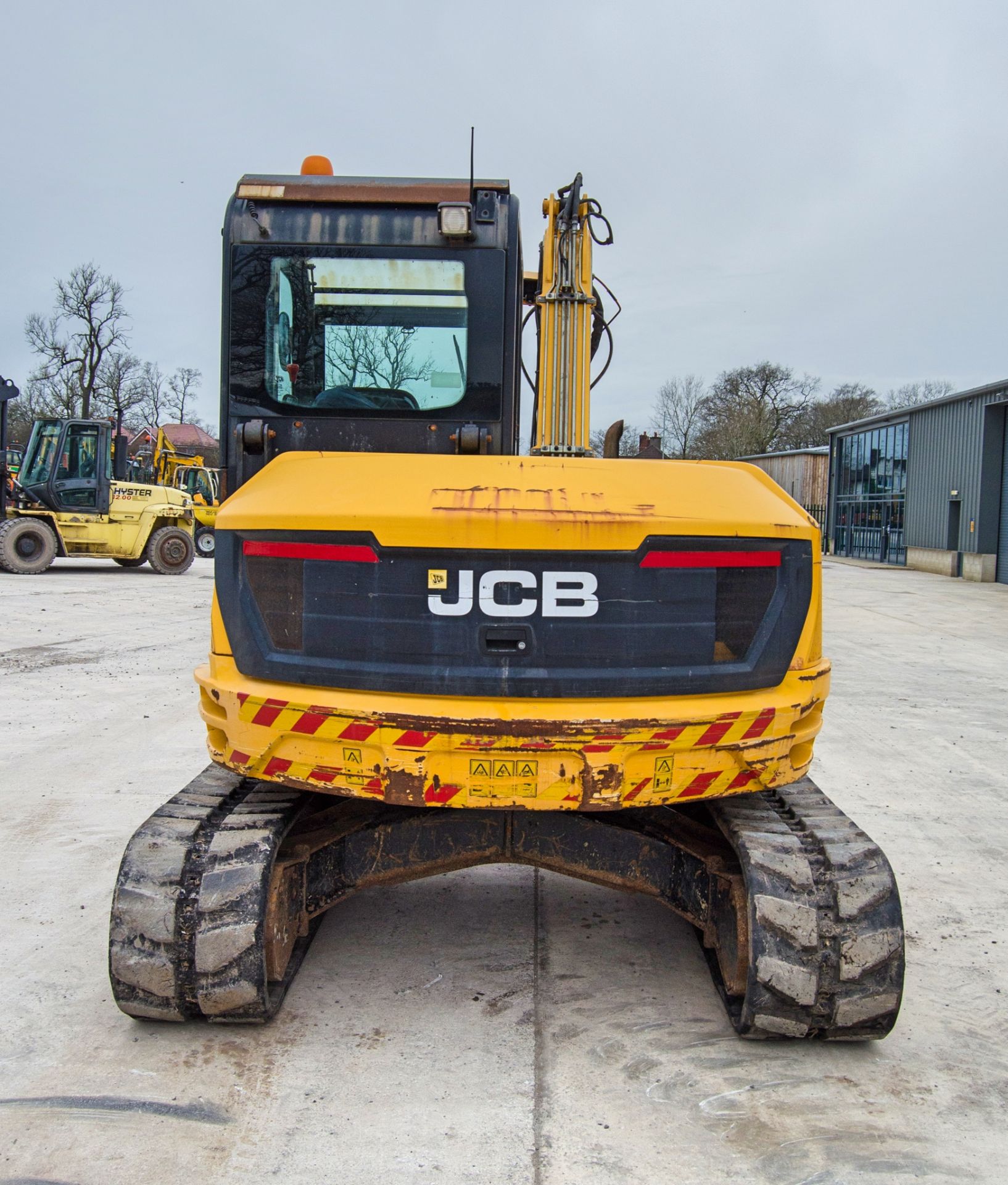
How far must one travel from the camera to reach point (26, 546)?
18844mm

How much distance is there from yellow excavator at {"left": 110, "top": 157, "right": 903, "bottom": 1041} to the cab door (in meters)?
17.3

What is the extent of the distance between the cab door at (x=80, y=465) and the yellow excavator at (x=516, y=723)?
681 inches

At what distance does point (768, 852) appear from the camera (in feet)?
9.91

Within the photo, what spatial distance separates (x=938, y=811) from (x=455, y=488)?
399cm

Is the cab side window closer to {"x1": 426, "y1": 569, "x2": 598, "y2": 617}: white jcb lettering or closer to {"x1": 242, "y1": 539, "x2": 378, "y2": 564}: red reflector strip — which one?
{"x1": 242, "y1": 539, "x2": 378, "y2": 564}: red reflector strip

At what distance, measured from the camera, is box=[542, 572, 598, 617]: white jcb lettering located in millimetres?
2822

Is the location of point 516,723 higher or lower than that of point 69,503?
lower

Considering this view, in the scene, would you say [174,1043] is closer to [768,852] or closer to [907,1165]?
[768,852]

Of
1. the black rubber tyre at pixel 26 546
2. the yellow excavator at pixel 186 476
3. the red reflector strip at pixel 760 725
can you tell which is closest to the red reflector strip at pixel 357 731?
the red reflector strip at pixel 760 725

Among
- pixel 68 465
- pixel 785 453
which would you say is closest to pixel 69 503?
pixel 68 465

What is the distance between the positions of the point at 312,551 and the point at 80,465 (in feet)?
58.9

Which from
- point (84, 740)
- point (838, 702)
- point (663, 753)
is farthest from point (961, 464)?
point (663, 753)

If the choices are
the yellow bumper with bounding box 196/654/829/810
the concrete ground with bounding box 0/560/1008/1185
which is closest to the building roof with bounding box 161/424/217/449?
the concrete ground with bounding box 0/560/1008/1185

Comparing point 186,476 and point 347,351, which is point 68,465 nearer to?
point 186,476
